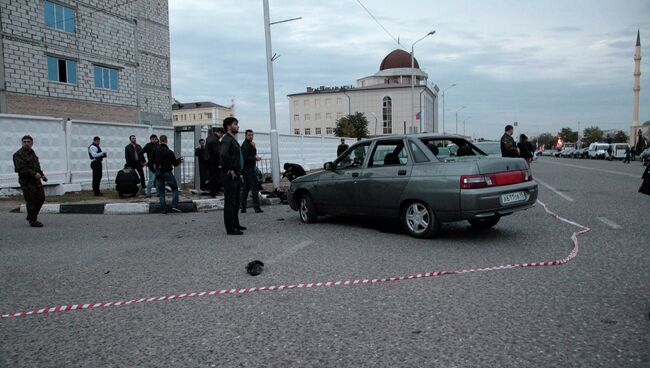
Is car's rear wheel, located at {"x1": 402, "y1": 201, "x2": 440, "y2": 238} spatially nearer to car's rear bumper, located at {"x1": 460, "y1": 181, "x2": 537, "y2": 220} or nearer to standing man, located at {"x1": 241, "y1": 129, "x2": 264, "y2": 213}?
car's rear bumper, located at {"x1": 460, "y1": 181, "x2": 537, "y2": 220}

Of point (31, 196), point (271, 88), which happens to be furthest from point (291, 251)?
point (271, 88)

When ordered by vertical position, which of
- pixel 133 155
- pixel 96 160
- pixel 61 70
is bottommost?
pixel 96 160

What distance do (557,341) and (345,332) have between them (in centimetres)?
142

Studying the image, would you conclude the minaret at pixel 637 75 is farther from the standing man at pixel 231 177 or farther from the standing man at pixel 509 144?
the standing man at pixel 231 177

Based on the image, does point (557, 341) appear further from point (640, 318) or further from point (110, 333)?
point (110, 333)

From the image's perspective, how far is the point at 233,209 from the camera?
7.94 m

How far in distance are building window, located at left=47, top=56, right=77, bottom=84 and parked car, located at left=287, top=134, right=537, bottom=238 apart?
24460 mm

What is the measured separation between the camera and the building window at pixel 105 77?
98.6ft

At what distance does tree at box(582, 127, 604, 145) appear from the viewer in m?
132

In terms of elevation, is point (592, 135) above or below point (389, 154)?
above

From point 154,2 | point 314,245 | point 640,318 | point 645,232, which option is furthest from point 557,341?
point 154,2

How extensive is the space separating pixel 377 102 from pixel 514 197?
97.1 m

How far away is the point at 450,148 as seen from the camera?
7.50m

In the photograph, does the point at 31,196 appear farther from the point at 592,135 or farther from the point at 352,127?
the point at 592,135
